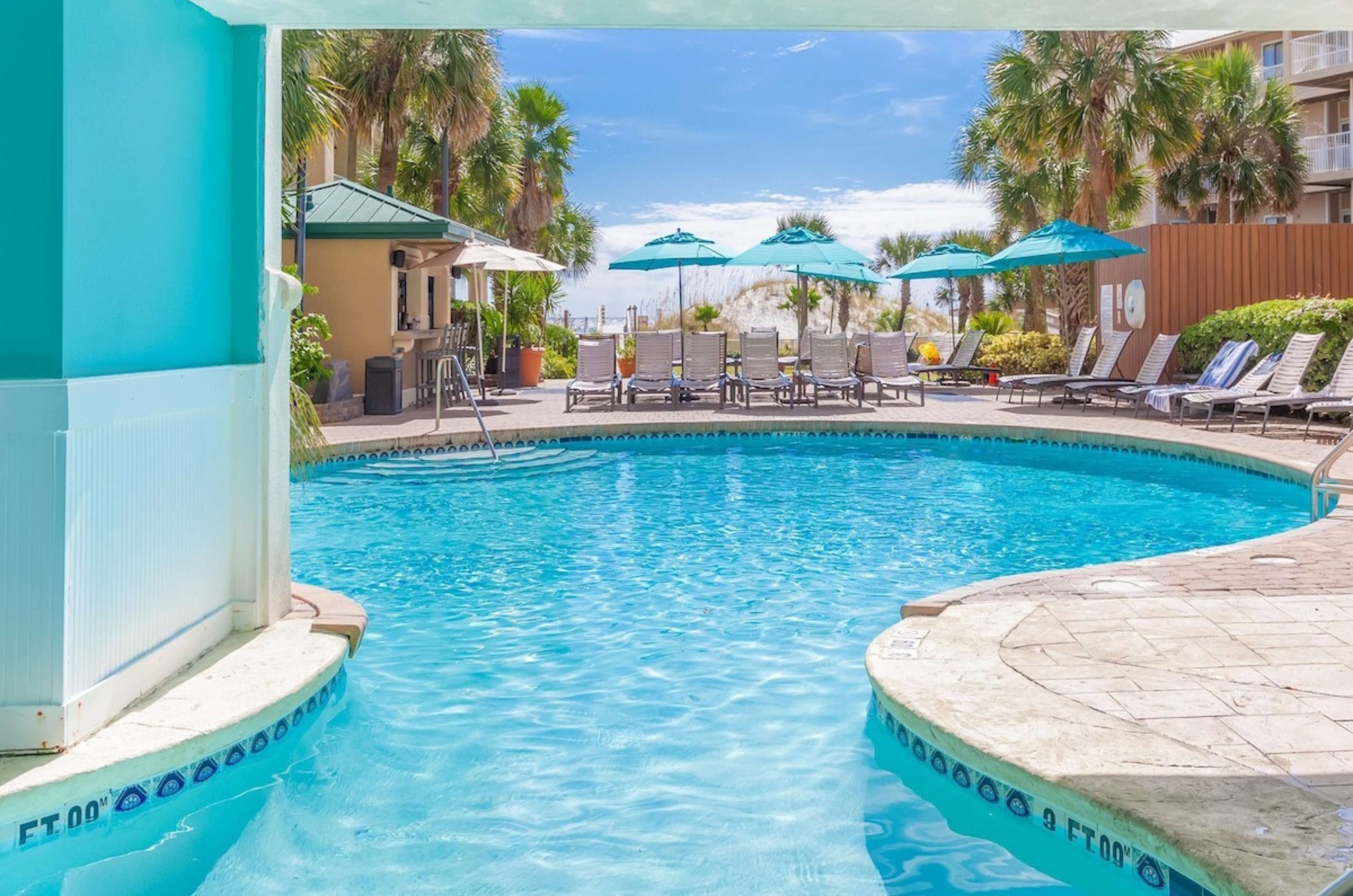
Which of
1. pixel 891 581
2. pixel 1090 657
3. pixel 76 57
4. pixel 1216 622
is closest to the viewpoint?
pixel 76 57

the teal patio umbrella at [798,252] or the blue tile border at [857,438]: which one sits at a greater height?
the teal patio umbrella at [798,252]

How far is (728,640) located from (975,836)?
2169mm

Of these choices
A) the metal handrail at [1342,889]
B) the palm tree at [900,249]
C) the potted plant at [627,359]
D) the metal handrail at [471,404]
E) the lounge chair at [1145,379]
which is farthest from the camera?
the palm tree at [900,249]

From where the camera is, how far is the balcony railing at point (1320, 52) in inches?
1287

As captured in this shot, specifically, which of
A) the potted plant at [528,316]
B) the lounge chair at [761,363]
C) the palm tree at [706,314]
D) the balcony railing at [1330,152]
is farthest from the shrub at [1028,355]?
the balcony railing at [1330,152]

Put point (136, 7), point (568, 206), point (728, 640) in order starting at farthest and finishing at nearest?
point (568, 206), point (728, 640), point (136, 7)

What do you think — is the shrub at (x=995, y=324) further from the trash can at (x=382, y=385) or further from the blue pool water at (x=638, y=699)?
the blue pool water at (x=638, y=699)

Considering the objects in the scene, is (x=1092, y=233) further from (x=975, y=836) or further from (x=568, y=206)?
(x=568, y=206)

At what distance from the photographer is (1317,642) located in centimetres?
414

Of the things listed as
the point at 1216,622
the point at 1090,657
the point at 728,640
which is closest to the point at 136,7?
the point at 728,640

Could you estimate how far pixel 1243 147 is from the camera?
93.7 feet

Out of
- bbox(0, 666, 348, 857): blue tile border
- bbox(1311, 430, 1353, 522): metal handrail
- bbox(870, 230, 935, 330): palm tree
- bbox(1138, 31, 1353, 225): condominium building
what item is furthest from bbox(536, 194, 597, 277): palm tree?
bbox(0, 666, 348, 857): blue tile border

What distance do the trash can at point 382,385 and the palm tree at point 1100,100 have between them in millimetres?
10947

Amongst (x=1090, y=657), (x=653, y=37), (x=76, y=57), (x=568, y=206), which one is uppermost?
(x=653, y=37)
